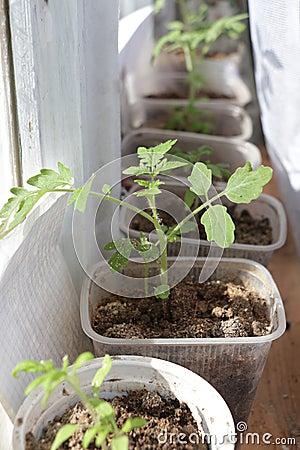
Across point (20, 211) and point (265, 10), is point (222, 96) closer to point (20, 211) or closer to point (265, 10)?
point (265, 10)

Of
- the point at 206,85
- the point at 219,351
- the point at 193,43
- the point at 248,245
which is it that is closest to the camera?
the point at 219,351

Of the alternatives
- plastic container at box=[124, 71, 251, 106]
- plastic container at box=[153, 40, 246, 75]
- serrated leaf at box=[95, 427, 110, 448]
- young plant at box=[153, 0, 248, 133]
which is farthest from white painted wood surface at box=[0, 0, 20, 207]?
plastic container at box=[153, 40, 246, 75]

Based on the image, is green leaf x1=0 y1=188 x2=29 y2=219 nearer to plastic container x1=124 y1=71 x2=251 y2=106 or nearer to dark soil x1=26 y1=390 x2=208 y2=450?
dark soil x1=26 y1=390 x2=208 y2=450

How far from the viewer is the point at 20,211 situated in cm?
87

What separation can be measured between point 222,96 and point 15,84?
1.25m

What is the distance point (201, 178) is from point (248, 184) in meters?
0.07

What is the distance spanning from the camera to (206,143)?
167 centimetres

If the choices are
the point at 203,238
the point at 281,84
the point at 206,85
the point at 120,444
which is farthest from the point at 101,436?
the point at 206,85

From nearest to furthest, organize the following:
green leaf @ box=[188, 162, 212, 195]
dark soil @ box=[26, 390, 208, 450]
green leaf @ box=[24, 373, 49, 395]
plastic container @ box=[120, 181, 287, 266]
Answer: green leaf @ box=[24, 373, 49, 395] < dark soil @ box=[26, 390, 208, 450] < green leaf @ box=[188, 162, 212, 195] < plastic container @ box=[120, 181, 287, 266]

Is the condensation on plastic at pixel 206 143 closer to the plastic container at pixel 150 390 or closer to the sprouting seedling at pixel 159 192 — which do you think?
the sprouting seedling at pixel 159 192

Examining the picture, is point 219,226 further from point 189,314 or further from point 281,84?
point 281,84

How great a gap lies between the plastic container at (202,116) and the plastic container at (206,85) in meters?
0.11

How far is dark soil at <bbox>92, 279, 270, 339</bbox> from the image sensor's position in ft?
3.38

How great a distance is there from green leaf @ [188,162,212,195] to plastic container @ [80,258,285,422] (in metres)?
0.21
